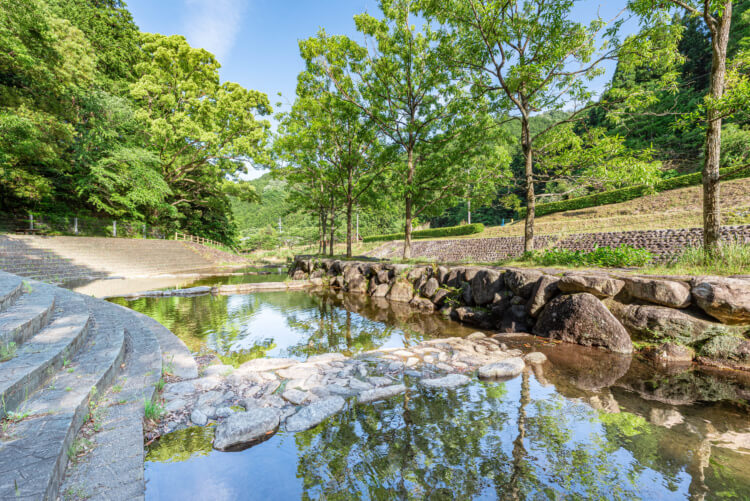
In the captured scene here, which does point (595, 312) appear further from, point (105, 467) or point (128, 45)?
point (128, 45)

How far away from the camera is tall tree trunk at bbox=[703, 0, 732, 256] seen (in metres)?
4.93

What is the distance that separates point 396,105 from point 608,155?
768 centimetres

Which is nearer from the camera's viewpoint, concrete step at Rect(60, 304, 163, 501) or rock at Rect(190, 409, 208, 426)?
concrete step at Rect(60, 304, 163, 501)

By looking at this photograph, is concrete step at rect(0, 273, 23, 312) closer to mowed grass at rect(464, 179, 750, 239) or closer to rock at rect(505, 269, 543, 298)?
rock at rect(505, 269, 543, 298)

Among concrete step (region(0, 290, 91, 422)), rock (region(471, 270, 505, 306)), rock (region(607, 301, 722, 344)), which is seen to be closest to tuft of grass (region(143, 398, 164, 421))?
concrete step (region(0, 290, 91, 422))

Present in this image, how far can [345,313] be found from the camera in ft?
23.4

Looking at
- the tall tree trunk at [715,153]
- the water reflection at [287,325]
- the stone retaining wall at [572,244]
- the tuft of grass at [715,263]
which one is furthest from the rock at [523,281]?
the tall tree trunk at [715,153]

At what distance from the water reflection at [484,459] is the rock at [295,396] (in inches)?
17.7

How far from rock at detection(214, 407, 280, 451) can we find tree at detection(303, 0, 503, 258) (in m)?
9.25

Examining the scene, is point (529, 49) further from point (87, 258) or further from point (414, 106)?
point (87, 258)

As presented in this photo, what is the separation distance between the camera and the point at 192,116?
2391cm

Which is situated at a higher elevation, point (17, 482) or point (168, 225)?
point (168, 225)

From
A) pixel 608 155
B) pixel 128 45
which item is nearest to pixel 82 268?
pixel 608 155

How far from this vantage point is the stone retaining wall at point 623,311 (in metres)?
3.42
